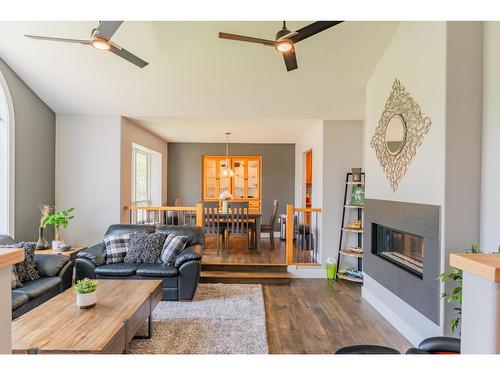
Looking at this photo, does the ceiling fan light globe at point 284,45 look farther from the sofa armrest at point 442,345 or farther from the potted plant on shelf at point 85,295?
the potted plant on shelf at point 85,295

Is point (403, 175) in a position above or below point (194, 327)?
above

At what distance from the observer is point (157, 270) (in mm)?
3592

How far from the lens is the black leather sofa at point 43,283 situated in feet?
8.79

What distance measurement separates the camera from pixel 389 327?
309cm

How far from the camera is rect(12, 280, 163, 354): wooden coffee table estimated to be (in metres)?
1.81

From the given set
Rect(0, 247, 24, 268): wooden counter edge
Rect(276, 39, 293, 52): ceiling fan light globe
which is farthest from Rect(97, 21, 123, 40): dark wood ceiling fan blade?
Rect(0, 247, 24, 268): wooden counter edge

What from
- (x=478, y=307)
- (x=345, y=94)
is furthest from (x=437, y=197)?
(x=345, y=94)

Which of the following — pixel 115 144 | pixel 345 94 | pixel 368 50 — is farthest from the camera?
pixel 115 144

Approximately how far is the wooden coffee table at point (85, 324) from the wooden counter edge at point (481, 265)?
6.67ft

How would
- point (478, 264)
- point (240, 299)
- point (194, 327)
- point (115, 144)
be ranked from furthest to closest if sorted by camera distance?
point (115, 144)
point (240, 299)
point (194, 327)
point (478, 264)
